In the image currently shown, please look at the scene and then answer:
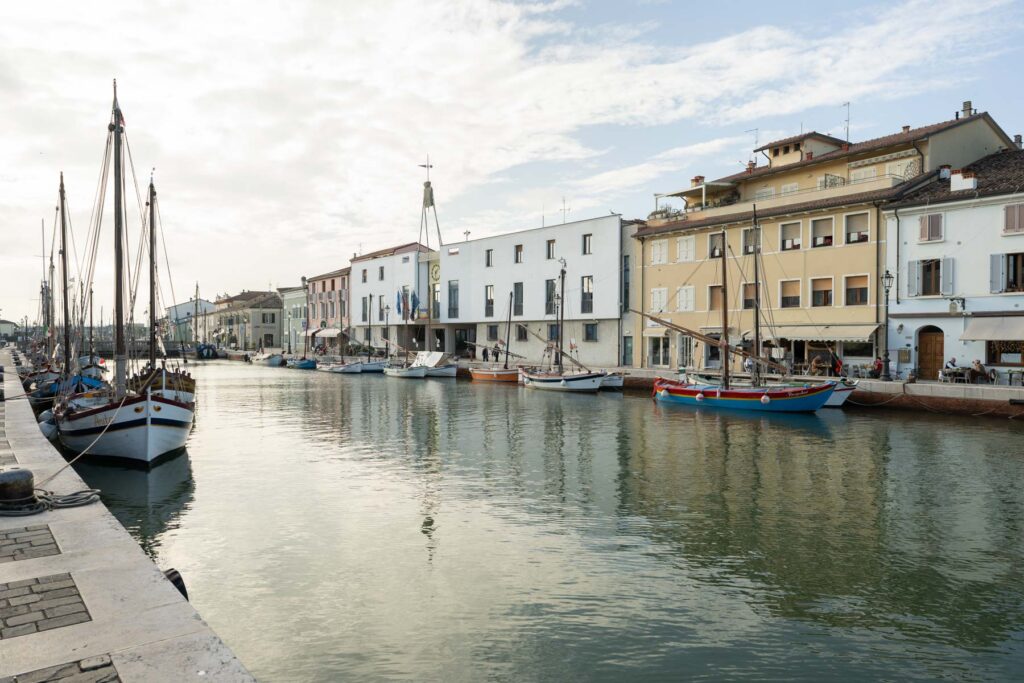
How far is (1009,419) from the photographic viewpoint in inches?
1096

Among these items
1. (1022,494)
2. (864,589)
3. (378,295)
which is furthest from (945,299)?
(378,295)

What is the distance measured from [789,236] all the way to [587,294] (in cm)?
1659

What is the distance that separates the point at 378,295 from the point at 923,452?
65286 millimetres

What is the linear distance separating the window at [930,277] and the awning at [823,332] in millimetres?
2507

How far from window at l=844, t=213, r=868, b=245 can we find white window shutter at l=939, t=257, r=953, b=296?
443 cm

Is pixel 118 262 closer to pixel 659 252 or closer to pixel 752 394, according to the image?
pixel 752 394

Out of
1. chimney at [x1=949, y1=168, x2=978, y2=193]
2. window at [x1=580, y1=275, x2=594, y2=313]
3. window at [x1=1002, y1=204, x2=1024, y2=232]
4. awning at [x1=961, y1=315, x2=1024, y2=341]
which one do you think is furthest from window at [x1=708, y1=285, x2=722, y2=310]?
window at [x1=1002, y1=204, x2=1024, y2=232]

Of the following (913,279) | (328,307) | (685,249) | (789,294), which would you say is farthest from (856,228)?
(328,307)

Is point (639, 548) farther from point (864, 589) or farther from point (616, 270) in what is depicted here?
point (616, 270)

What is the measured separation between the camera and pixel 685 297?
151 feet

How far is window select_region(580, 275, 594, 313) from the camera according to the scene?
53.1 metres

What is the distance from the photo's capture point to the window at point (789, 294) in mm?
39656

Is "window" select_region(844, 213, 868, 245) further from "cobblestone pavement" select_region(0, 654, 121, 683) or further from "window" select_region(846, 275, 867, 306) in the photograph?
"cobblestone pavement" select_region(0, 654, 121, 683)

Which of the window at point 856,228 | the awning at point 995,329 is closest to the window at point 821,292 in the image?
the window at point 856,228
